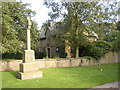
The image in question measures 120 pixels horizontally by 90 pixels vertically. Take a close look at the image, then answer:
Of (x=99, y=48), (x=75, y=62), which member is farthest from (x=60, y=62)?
(x=99, y=48)

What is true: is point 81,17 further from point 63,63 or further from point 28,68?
point 28,68

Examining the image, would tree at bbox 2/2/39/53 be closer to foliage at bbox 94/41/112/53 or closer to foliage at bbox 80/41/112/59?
foliage at bbox 80/41/112/59

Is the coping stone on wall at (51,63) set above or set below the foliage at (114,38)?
below

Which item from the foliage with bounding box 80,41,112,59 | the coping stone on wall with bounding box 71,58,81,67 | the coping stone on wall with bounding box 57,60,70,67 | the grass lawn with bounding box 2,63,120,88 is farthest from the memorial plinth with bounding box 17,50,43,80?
the foliage with bounding box 80,41,112,59

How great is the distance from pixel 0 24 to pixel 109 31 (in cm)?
1416

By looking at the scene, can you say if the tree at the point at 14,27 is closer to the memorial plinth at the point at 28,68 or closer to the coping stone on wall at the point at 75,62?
the memorial plinth at the point at 28,68

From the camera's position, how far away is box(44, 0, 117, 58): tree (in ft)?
52.3

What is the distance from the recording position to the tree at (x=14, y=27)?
13339 mm

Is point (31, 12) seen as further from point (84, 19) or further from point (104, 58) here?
point (104, 58)

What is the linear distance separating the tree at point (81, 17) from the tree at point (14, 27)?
3.45 metres

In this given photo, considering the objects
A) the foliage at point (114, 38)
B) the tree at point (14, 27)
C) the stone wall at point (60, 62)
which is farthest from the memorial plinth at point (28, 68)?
the foliage at point (114, 38)

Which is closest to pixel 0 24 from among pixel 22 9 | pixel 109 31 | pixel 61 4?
pixel 22 9

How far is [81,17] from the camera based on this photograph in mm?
16438

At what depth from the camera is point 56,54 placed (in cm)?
2666
